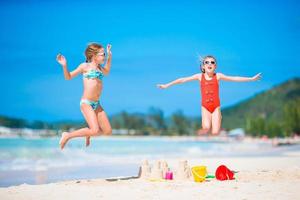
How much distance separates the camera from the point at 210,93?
11641 millimetres

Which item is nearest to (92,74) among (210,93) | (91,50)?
(91,50)

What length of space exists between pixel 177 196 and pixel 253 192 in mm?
1459

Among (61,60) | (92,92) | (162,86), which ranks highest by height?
(61,60)

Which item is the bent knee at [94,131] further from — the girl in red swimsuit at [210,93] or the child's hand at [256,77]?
the child's hand at [256,77]

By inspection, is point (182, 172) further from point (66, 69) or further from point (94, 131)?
point (66, 69)

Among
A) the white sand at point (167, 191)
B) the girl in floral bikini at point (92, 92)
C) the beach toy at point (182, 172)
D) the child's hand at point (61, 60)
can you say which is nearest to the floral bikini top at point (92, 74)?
the girl in floral bikini at point (92, 92)

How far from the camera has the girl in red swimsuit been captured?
1161 centimetres

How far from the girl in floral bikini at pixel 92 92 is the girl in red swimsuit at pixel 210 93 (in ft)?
5.91

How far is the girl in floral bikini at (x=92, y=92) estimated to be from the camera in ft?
34.3

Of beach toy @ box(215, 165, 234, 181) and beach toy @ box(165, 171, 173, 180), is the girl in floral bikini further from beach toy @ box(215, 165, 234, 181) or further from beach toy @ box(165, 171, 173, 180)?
beach toy @ box(215, 165, 234, 181)

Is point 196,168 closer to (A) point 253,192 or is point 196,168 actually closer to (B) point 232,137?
(A) point 253,192

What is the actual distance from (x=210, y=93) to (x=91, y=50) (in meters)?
2.91

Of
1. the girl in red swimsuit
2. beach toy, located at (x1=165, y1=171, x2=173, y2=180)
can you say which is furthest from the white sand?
the girl in red swimsuit

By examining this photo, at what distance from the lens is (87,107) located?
10.5m
